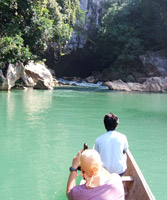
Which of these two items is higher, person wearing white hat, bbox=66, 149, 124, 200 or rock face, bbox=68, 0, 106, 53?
rock face, bbox=68, 0, 106, 53

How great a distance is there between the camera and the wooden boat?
124 inches

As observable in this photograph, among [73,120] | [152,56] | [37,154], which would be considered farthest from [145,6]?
[37,154]

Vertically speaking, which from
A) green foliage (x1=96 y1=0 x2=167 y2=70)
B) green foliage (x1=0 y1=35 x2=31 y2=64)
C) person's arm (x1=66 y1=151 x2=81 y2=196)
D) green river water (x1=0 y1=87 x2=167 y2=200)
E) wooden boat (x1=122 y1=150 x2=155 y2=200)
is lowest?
green river water (x1=0 y1=87 x2=167 y2=200)

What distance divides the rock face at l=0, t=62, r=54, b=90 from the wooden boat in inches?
659

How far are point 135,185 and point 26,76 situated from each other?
2063 centimetres

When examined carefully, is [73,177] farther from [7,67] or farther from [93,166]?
[7,67]

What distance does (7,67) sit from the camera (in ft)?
67.6

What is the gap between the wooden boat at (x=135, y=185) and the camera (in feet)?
10.3

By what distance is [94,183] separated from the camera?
2.31 meters

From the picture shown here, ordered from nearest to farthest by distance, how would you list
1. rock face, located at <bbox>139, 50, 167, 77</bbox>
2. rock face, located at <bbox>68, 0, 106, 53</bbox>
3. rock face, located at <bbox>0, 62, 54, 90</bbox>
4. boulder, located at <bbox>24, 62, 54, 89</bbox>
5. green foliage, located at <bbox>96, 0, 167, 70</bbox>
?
1. rock face, located at <bbox>0, 62, 54, 90</bbox>
2. boulder, located at <bbox>24, 62, 54, 89</bbox>
3. green foliage, located at <bbox>96, 0, 167, 70</bbox>
4. rock face, located at <bbox>139, 50, 167, 77</bbox>
5. rock face, located at <bbox>68, 0, 106, 53</bbox>

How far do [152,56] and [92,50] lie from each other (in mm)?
8762

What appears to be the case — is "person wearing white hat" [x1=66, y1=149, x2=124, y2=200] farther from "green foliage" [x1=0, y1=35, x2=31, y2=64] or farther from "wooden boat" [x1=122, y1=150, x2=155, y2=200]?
"green foliage" [x1=0, y1=35, x2=31, y2=64]

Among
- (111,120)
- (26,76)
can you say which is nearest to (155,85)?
(26,76)

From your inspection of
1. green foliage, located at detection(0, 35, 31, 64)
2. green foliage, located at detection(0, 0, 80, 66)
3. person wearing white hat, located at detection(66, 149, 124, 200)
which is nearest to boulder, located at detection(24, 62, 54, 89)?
green foliage, located at detection(0, 0, 80, 66)
